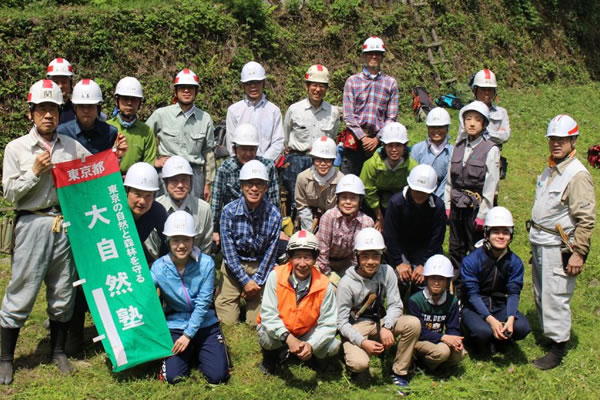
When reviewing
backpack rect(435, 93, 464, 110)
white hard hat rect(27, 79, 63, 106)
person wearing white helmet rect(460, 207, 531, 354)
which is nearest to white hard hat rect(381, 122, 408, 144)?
person wearing white helmet rect(460, 207, 531, 354)

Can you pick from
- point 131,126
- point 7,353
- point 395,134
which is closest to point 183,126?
point 131,126

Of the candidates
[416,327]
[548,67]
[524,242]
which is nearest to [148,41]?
[524,242]

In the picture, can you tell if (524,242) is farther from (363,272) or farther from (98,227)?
(98,227)

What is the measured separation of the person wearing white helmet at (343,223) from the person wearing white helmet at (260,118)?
4.87 feet

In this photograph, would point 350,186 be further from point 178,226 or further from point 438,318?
point 178,226

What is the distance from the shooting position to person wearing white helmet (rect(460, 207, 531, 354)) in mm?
5984

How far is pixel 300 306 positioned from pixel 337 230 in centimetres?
123

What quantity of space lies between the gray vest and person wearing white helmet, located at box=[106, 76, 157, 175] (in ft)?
11.2

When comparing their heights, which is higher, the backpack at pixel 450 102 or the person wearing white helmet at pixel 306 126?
the backpack at pixel 450 102

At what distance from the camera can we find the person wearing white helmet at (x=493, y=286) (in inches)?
236

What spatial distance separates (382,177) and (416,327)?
205cm

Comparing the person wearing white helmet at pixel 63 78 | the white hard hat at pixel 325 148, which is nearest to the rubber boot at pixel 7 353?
the person wearing white helmet at pixel 63 78

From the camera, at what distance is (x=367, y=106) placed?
8016 mm

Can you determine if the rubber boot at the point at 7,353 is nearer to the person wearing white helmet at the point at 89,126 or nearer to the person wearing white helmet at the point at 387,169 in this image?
the person wearing white helmet at the point at 89,126
